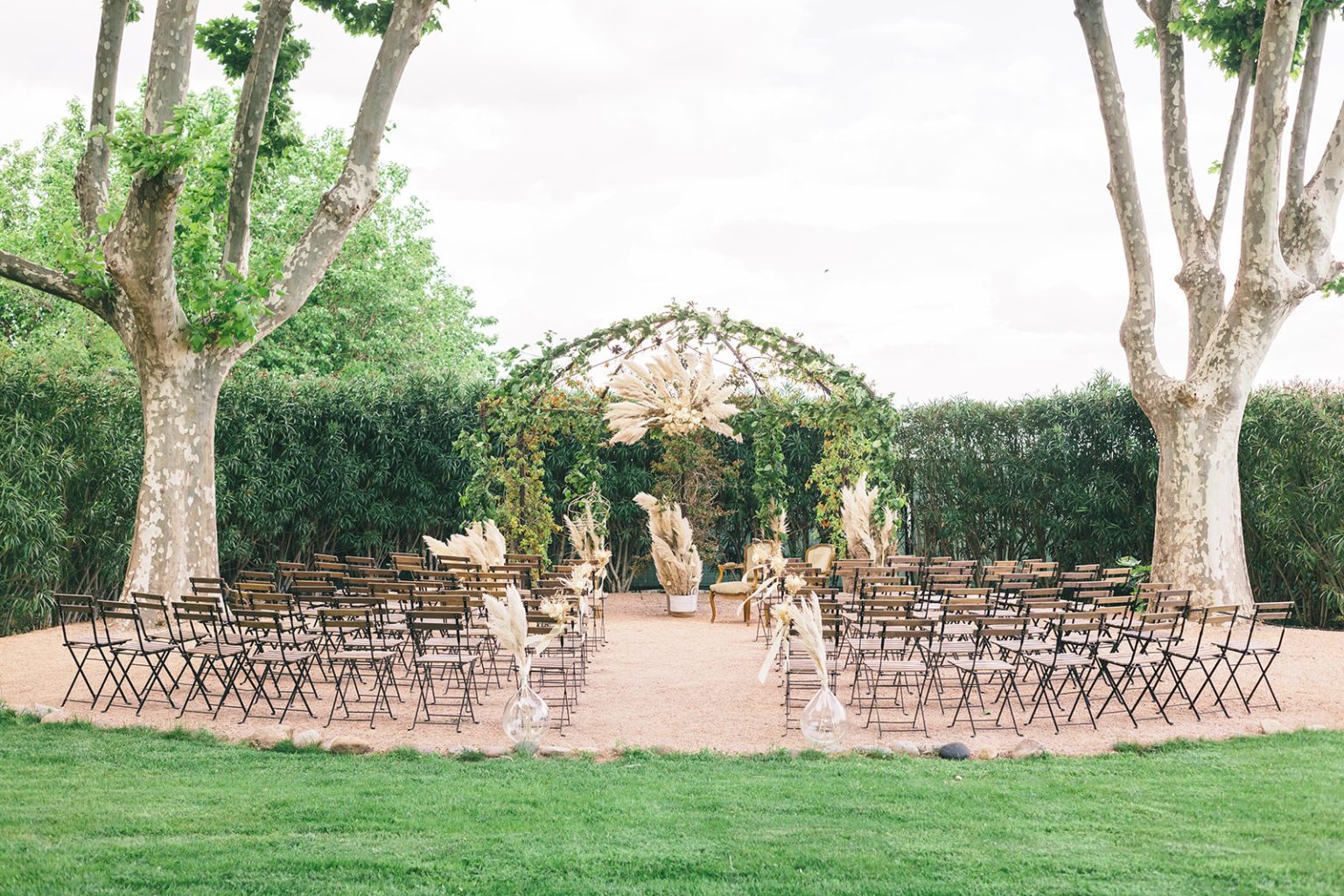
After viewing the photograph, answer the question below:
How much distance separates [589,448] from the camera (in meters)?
13.0

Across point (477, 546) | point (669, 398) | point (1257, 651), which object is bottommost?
point (1257, 651)

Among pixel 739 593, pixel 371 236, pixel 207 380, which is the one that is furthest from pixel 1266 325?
pixel 371 236

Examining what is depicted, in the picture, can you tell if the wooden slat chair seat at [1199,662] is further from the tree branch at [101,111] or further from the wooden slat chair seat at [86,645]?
the tree branch at [101,111]

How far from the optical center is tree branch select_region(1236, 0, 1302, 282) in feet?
32.9

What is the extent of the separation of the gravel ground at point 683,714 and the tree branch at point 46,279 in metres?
3.34

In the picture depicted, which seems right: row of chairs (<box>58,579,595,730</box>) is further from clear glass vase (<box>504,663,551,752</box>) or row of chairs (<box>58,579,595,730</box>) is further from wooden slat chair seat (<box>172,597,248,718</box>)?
clear glass vase (<box>504,663,551,752</box>)

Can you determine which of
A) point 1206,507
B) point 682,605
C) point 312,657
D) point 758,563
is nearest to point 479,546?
point 682,605

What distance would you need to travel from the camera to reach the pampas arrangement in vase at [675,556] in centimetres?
1283

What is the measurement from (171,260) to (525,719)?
6.46 m

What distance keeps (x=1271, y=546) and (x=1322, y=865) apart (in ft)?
29.4

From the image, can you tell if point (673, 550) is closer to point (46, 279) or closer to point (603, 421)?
point (603, 421)

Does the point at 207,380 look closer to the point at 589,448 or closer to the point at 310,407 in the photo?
the point at 310,407

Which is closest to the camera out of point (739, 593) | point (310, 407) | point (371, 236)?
point (739, 593)

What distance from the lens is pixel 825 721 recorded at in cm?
573
